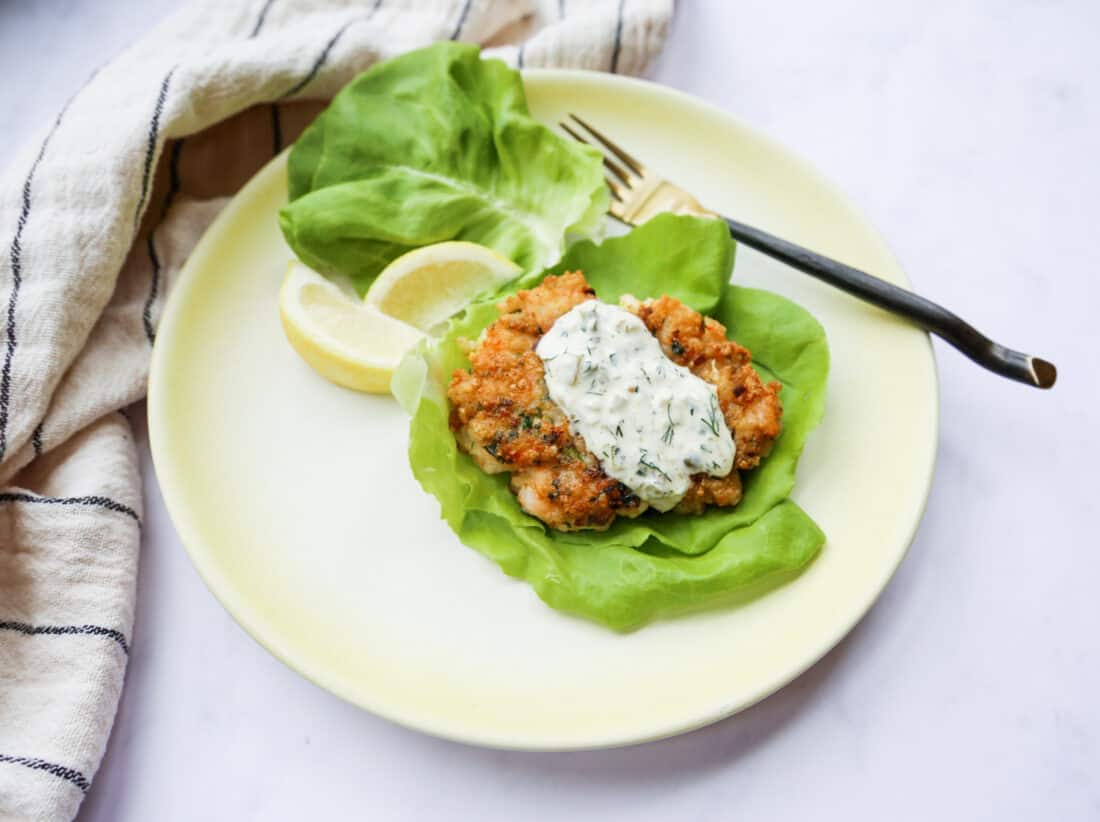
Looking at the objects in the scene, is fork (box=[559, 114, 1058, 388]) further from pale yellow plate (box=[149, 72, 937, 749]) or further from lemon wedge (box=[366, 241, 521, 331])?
lemon wedge (box=[366, 241, 521, 331])

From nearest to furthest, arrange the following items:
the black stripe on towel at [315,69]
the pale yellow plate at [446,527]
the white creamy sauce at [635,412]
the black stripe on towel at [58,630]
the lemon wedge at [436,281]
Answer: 1. the pale yellow plate at [446,527]
2. the white creamy sauce at [635,412]
3. the black stripe on towel at [58,630]
4. the lemon wedge at [436,281]
5. the black stripe on towel at [315,69]

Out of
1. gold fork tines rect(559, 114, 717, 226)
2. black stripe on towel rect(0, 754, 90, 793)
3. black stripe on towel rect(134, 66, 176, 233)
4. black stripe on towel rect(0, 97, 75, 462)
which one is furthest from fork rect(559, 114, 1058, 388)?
black stripe on towel rect(0, 754, 90, 793)

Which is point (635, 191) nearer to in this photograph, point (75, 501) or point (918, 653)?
point (918, 653)

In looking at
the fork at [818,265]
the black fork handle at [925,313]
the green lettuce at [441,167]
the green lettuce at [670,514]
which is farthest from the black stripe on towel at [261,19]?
the black fork handle at [925,313]

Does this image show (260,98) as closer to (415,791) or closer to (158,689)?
(158,689)

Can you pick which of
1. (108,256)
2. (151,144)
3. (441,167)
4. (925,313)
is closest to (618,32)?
(441,167)

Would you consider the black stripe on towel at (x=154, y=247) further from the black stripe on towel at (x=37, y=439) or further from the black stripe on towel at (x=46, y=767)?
the black stripe on towel at (x=46, y=767)
